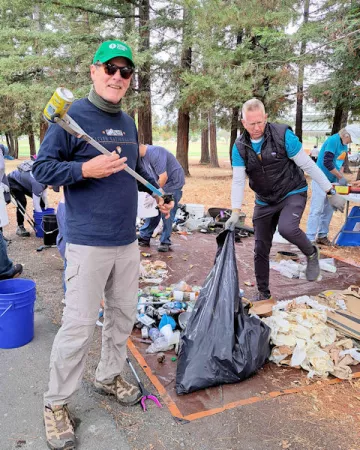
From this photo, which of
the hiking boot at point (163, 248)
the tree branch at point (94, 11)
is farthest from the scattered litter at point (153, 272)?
the tree branch at point (94, 11)

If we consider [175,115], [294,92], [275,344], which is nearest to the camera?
[275,344]

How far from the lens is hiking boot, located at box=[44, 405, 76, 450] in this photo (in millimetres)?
1892

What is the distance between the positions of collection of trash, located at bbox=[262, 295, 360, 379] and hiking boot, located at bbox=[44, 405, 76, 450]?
1437mm

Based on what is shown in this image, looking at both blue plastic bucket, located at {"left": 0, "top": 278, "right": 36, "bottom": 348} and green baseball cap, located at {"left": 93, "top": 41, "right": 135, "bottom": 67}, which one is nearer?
green baseball cap, located at {"left": 93, "top": 41, "right": 135, "bottom": 67}

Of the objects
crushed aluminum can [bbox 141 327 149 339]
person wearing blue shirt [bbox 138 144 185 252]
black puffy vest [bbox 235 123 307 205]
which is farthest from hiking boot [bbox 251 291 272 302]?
person wearing blue shirt [bbox 138 144 185 252]

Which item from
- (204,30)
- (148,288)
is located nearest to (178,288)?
(148,288)

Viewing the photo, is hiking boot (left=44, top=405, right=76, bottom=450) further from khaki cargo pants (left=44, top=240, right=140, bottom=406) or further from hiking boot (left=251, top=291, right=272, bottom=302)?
hiking boot (left=251, top=291, right=272, bottom=302)

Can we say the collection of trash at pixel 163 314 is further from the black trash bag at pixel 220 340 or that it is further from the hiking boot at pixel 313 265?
the hiking boot at pixel 313 265

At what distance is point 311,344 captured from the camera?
273 centimetres

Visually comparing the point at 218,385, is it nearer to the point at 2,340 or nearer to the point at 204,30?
the point at 2,340

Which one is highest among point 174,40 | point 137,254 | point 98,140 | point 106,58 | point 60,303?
point 174,40

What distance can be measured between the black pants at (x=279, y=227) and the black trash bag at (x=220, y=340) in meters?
0.90

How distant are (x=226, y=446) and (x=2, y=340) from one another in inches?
70.9

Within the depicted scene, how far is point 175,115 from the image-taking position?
632 inches
